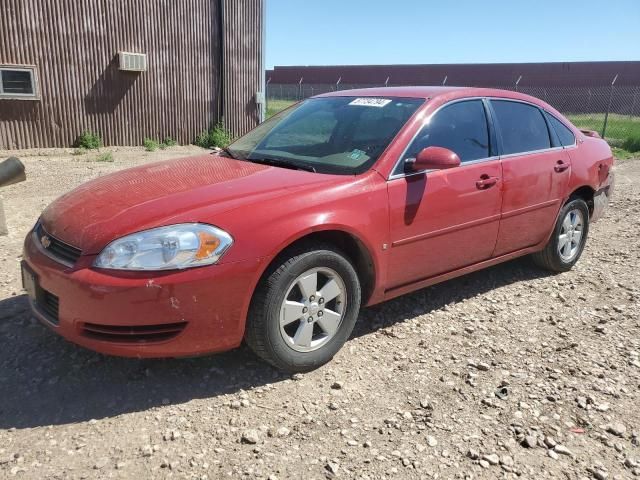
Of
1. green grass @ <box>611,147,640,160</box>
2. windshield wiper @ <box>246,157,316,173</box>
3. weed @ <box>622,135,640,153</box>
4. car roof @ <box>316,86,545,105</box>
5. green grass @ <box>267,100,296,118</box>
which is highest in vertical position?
car roof @ <box>316,86,545,105</box>

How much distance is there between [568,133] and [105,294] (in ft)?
13.5

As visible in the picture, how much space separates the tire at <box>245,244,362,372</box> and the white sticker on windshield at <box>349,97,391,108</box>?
1.30 metres

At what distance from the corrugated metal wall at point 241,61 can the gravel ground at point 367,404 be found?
37.0 ft

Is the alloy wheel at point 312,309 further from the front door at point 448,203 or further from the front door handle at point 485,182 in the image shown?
the front door handle at point 485,182

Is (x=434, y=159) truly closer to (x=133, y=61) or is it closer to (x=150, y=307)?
(x=150, y=307)

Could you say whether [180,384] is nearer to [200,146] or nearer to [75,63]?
[75,63]

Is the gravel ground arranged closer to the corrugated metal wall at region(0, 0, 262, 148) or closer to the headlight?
the headlight

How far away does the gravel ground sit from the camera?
8.06 feet

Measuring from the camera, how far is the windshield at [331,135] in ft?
11.6

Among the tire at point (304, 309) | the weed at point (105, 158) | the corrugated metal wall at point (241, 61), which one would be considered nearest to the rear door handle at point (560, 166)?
the tire at point (304, 309)

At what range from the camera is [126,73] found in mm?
12828

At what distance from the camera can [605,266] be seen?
526 centimetres

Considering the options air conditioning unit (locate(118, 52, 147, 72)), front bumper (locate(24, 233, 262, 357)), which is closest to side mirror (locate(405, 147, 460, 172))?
front bumper (locate(24, 233, 262, 357))

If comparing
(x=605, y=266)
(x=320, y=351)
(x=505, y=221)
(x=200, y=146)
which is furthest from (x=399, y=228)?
(x=200, y=146)
